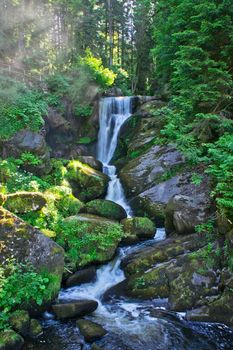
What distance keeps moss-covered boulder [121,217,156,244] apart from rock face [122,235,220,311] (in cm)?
106

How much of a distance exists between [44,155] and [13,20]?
40.9 ft

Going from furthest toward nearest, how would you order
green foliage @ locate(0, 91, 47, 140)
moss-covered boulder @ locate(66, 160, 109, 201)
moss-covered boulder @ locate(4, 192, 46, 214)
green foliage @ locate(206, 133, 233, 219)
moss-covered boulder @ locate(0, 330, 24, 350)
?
1. green foliage @ locate(0, 91, 47, 140)
2. moss-covered boulder @ locate(66, 160, 109, 201)
3. moss-covered boulder @ locate(4, 192, 46, 214)
4. green foliage @ locate(206, 133, 233, 219)
5. moss-covered boulder @ locate(0, 330, 24, 350)

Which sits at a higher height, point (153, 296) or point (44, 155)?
point (44, 155)

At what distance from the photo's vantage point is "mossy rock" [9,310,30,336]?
6.82 meters

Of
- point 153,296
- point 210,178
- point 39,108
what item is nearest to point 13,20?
point 39,108

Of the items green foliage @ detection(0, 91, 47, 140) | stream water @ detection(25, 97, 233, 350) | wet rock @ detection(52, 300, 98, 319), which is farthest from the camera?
green foliage @ detection(0, 91, 47, 140)

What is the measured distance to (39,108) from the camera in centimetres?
1612

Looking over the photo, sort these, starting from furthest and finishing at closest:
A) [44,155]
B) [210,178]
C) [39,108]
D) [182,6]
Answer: [39,108]
[44,155]
[182,6]
[210,178]

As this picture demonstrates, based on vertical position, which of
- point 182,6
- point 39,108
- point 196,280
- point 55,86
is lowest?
point 196,280

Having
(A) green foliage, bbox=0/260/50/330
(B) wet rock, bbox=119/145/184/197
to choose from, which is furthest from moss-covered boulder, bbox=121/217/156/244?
(A) green foliage, bbox=0/260/50/330

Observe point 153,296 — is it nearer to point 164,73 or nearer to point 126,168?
point 126,168

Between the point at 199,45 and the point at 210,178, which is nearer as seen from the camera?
the point at 210,178

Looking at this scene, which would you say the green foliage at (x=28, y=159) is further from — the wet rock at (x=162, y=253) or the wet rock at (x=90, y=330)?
the wet rock at (x=90, y=330)

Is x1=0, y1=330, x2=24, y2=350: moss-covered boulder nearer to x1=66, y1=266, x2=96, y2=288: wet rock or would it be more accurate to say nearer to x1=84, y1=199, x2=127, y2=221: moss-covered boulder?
x1=66, y1=266, x2=96, y2=288: wet rock
